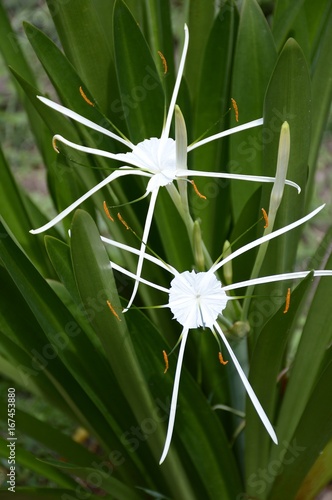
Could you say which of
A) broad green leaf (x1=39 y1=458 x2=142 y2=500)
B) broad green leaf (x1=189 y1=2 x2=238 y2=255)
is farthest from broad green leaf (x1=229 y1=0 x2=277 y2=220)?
broad green leaf (x1=39 y1=458 x2=142 y2=500)

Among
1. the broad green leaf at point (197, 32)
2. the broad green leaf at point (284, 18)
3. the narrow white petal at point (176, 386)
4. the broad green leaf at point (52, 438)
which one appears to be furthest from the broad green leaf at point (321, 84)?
the broad green leaf at point (52, 438)

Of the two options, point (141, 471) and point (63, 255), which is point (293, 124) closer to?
point (63, 255)

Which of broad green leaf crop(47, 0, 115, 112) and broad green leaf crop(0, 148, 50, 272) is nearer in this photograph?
broad green leaf crop(47, 0, 115, 112)

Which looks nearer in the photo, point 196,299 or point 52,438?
point 196,299

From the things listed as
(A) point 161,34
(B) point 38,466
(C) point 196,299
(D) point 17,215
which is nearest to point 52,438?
(B) point 38,466

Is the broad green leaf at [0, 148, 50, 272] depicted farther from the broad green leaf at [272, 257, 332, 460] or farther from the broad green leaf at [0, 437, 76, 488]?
the broad green leaf at [272, 257, 332, 460]

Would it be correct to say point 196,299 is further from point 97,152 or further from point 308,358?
point 308,358

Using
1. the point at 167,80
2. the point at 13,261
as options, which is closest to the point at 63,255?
the point at 13,261
